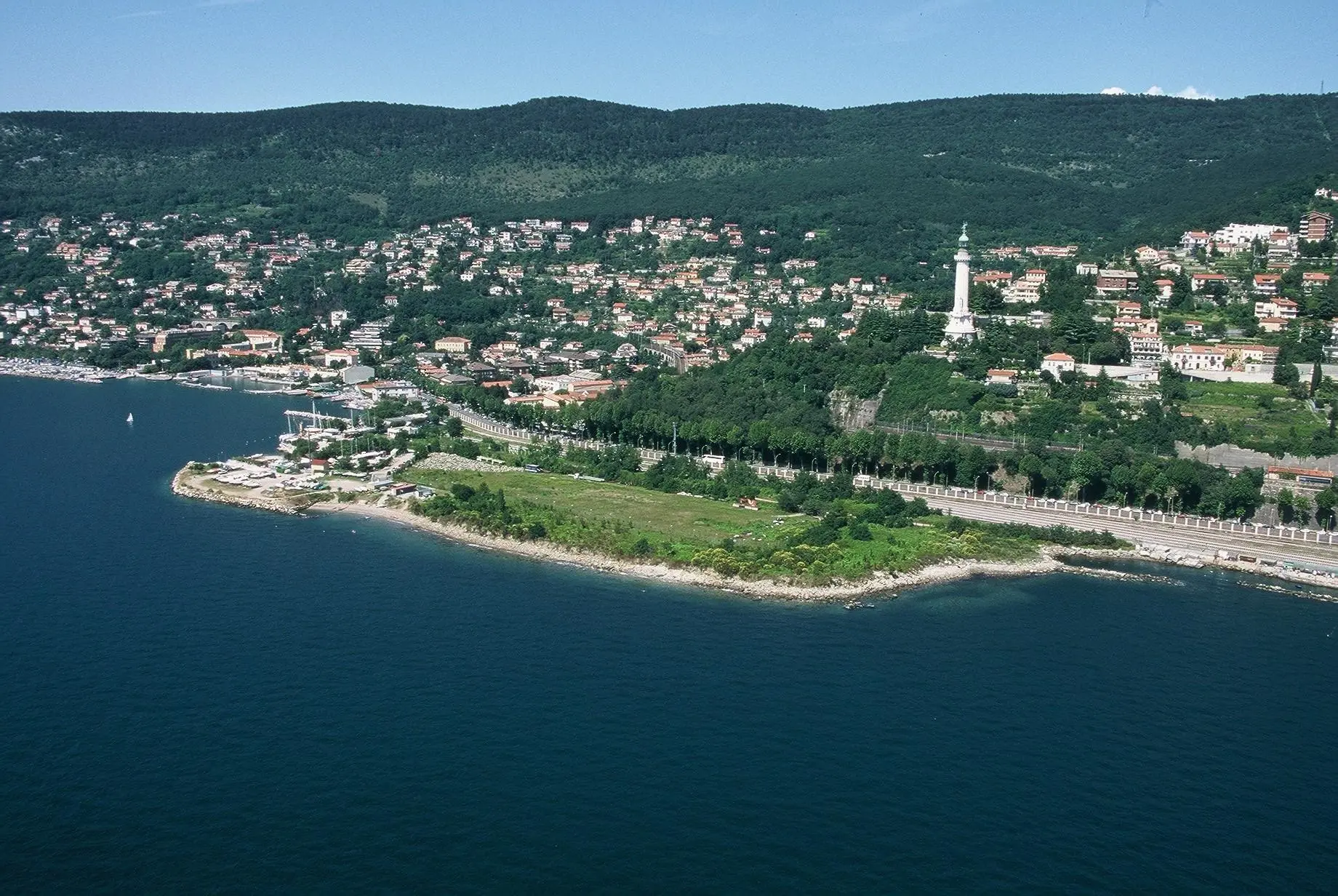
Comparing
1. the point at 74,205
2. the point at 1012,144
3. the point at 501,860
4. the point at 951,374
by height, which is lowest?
the point at 501,860

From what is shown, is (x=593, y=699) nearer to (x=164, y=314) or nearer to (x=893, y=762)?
(x=893, y=762)

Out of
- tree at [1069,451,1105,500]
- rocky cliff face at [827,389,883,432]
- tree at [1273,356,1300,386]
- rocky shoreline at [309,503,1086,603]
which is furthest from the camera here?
rocky cliff face at [827,389,883,432]

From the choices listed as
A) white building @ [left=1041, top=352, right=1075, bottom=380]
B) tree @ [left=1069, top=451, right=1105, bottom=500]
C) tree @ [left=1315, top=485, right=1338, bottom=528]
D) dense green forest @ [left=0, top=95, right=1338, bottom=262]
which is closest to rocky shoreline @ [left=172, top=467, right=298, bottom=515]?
tree @ [left=1069, top=451, right=1105, bottom=500]

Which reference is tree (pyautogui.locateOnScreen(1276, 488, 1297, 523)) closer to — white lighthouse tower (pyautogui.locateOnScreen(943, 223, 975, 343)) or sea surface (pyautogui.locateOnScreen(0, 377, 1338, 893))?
sea surface (pyautogui.locateOnScreen(0, 377, 1338, 893))

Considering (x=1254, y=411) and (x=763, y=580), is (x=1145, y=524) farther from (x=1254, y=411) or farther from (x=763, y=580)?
(x=763, y=580)

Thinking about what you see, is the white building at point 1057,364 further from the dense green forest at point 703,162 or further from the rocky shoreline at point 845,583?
the dense green forest at point 703,162

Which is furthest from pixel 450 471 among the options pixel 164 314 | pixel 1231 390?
pixel 164 314
